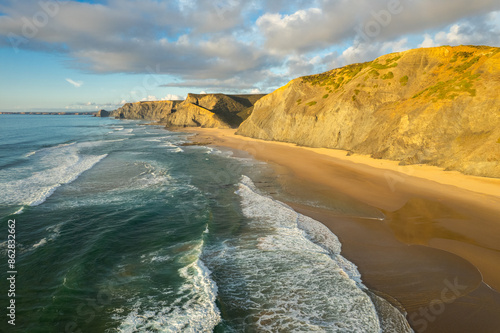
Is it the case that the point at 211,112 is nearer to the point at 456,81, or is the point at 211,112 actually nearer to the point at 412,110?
the point at 412,110

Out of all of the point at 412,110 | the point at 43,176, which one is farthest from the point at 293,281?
the point at 412,110

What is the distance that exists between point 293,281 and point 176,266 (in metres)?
4.99

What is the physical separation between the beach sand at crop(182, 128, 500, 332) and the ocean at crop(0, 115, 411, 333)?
1023mm

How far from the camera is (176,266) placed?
428 inches

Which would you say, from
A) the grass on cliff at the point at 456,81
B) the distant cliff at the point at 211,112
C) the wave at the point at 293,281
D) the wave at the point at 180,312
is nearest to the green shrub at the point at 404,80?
the grass on cliff at the point at 456,81

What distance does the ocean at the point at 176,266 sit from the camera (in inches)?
314

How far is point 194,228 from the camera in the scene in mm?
14648

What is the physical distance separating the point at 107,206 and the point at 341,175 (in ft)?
68.5

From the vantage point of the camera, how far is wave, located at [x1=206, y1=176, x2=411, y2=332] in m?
7.82

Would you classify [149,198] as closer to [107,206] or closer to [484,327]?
[107,206]

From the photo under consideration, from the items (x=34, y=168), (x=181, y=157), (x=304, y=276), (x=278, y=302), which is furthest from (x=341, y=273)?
(x=34, y=168)

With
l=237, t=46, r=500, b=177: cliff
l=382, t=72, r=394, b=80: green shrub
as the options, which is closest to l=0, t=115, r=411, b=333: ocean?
l=237, t=46, r=500, b=177: cliff

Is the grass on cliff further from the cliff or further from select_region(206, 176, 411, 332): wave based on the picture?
select_region(206, 176, 411, 332): wave

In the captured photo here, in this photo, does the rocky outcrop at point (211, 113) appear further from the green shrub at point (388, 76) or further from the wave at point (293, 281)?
the wave at point (293, 281)
